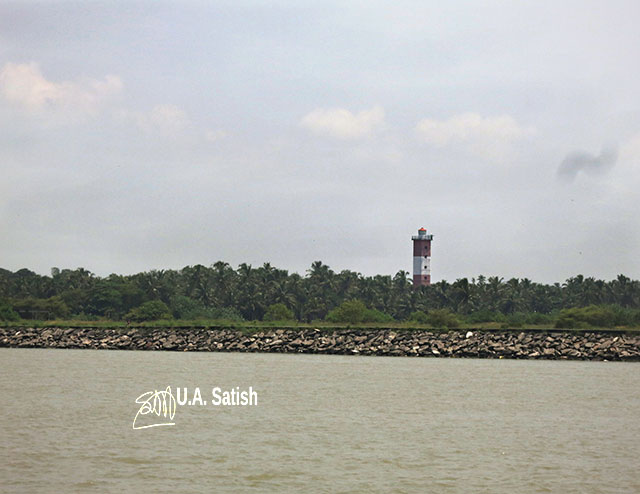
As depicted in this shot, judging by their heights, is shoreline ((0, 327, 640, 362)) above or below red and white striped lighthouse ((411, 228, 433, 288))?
below

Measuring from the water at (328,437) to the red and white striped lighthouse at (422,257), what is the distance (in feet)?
326

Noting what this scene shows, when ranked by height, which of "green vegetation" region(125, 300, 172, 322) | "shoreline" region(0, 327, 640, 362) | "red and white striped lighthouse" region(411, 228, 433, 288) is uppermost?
"red and white striped lighthouse" region(411, 228, 433, 288)

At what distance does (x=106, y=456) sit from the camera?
2191 centimetres

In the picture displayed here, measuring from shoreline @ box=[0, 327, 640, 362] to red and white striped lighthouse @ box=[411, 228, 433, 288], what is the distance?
213 ft

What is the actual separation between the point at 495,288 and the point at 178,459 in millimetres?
123581

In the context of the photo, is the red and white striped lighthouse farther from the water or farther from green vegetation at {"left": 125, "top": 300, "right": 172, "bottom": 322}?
the water

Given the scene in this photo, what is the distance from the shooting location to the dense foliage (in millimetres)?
124375

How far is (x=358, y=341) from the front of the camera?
274 feet

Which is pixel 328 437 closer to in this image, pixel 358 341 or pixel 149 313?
pixel 358 341
